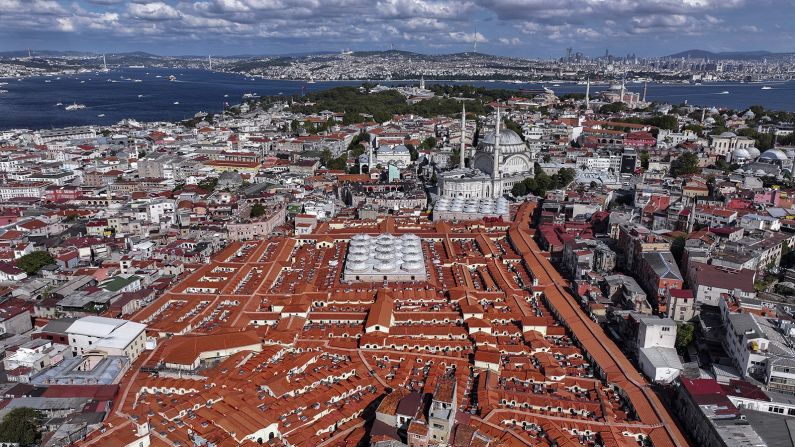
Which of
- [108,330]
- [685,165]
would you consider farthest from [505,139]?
[108,330]

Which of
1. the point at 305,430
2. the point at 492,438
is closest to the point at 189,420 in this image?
the point at 305,430

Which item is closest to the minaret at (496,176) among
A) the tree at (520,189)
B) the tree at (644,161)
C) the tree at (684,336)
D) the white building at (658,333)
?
the tree at (520,189)

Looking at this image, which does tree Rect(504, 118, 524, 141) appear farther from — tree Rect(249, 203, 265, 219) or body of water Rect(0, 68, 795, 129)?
body of water Rect(0, 68, 795, 129)

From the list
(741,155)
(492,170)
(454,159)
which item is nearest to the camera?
(492,170)

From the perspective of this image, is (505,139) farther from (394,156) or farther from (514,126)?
(514,126)

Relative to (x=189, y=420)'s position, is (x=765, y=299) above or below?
above

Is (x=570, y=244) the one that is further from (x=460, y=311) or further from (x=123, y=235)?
(x=123, y=235)

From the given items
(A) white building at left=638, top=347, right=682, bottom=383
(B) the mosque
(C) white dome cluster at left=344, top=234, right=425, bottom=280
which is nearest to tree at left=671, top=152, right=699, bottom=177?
(B) the mosque
